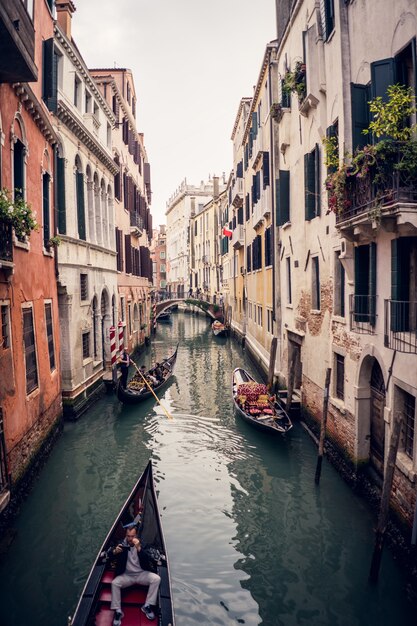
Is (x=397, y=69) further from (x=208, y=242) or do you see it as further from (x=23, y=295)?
(x=208, y=242)

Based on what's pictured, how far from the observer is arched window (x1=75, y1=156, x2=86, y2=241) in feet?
46.8

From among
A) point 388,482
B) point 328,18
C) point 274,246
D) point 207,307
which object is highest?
point 328,18

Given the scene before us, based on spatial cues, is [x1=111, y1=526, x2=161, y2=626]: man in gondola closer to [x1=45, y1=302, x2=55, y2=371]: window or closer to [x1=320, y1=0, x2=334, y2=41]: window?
[x1=45, y1=302, x2=55, y2=371]: window

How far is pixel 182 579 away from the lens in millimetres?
6430

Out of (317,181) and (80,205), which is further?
(80,205)

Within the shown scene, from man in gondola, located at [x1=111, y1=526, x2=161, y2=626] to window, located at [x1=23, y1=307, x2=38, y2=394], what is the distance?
4197 millimetres

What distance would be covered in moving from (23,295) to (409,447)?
269 inches

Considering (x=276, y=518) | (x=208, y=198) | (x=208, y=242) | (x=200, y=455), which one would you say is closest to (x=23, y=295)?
(x=200, y=455)

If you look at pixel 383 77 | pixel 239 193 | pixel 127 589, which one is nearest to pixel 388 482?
pixel 127 589

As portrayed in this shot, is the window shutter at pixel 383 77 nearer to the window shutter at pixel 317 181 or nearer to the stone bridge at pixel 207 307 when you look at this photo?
the window shutter at pixel 317 181

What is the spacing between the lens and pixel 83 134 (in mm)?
14305

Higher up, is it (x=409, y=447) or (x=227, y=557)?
(x=409, y=447)

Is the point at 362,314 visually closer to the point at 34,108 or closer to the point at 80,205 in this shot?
the point at 34,108

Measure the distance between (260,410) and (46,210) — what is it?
700 centimetres
